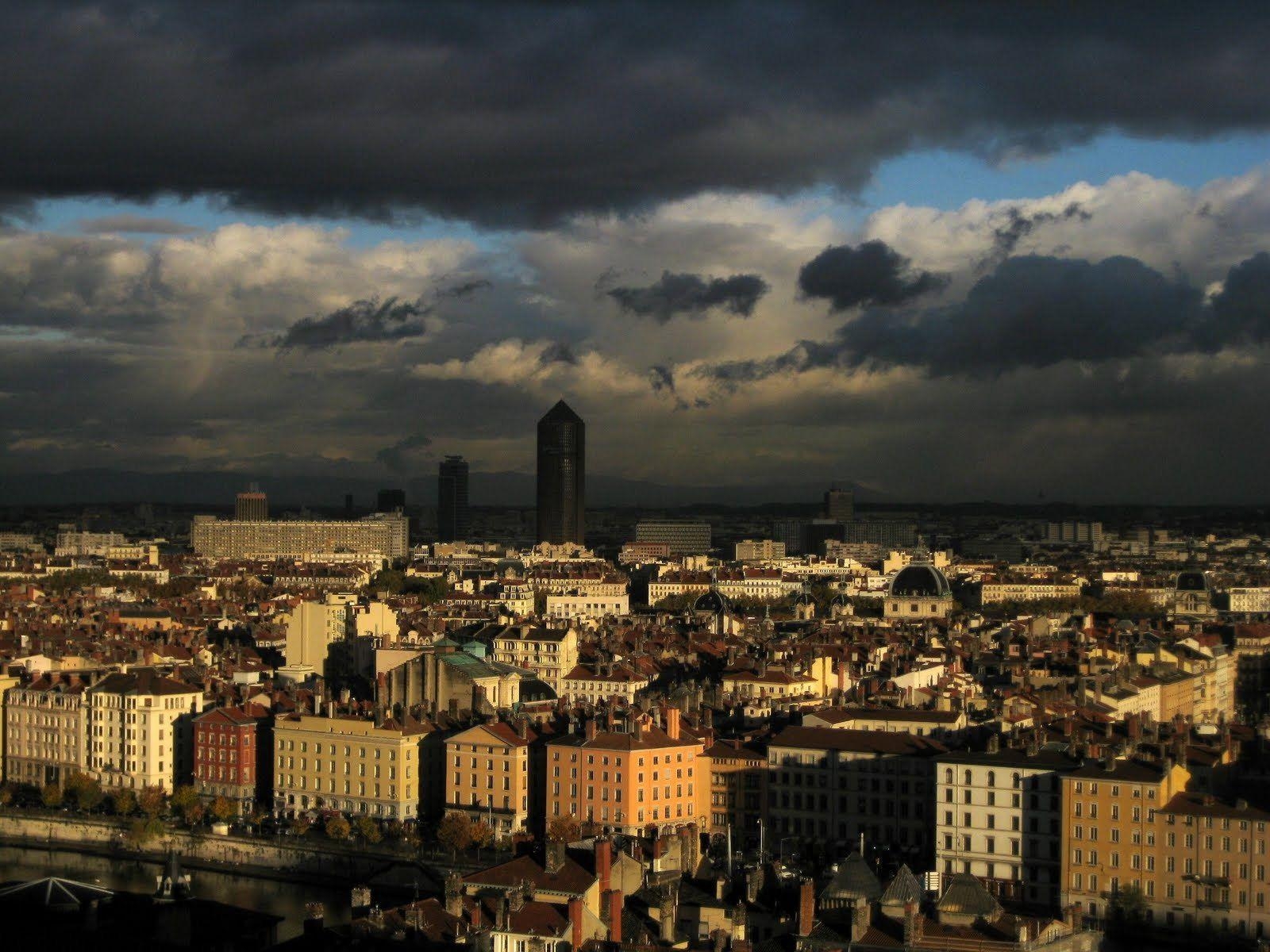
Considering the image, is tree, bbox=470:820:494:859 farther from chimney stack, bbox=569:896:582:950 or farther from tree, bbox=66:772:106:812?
chimney stack, bbox=569:896:582:950

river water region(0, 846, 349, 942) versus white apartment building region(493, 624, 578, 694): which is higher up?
white apartment building region(493, 624, 578, 694)

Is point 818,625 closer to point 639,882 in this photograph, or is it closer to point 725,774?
point 725,774

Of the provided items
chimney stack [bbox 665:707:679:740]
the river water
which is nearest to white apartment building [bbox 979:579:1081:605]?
chimney stack [bbox 665:707:679:740]

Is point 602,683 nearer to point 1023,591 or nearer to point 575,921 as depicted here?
point 575,921

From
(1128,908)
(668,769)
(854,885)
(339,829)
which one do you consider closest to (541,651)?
(339,829)

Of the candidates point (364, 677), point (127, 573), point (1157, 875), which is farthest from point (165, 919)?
point (127, 573)

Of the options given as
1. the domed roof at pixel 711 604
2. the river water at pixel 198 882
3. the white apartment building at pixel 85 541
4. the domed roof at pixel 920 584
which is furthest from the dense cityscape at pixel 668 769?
the white apartment building at pixel 85 541

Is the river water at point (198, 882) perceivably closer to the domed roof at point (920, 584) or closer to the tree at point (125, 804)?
the tree at point (125, 804)
